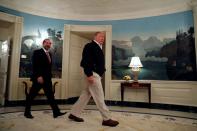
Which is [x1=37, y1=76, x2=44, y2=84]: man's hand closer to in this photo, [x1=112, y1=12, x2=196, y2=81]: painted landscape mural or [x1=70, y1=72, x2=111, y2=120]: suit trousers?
[x1=70, y1=72, x2=111, y2=120]: suit trousers

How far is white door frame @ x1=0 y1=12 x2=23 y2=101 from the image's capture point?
4.49 metres

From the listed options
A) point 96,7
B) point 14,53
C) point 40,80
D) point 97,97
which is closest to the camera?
point 97,97

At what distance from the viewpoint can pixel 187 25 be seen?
4453mm

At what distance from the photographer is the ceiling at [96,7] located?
457 cm

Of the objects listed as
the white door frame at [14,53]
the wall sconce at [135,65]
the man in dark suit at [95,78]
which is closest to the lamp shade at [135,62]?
the wall sconce at [135,65]

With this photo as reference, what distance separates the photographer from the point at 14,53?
457cm

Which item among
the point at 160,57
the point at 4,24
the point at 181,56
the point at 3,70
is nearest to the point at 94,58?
the point at 160,57

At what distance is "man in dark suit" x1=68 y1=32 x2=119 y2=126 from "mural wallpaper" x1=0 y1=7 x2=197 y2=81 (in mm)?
2654

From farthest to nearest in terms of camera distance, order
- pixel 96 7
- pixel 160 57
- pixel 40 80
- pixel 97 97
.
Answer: pixel 96 7 < pixel 160 57 < pixel 40 80 < pixel 97 97

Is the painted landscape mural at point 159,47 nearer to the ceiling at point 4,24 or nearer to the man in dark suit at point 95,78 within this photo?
the man in dark suit at point 95,78

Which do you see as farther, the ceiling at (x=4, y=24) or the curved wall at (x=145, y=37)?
the ceiling at (x=4, y=24)

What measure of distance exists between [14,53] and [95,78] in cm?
309

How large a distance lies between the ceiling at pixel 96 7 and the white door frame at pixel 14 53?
33cm

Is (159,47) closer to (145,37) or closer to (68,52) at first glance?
(145,37)
